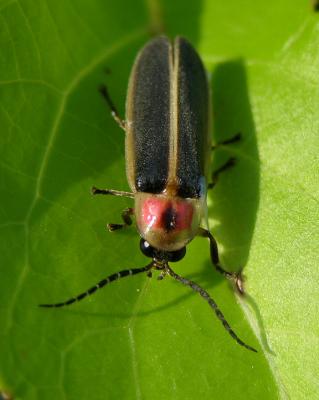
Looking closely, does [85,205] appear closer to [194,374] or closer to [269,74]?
[194,374]

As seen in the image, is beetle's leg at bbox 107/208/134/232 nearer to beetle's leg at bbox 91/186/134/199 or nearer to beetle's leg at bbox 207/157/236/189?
beetle's leg at bbox 91/186/134/199

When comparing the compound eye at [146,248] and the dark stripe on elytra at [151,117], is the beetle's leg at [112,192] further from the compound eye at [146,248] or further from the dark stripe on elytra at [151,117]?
the compound eye at [146,248]

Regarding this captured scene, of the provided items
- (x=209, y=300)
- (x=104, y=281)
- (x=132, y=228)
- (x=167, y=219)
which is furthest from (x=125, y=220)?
(x=209, y=300)

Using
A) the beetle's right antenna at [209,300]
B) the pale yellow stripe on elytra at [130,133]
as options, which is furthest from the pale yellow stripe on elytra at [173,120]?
the beetle's right antenna at [209,300]

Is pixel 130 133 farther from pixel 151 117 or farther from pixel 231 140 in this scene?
pixel 231 140

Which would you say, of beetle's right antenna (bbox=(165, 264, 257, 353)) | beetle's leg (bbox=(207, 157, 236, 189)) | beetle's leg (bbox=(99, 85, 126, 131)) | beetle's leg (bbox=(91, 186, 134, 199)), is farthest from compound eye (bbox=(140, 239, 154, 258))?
beetle's leg (bbox=(99, 85, 126, 131))

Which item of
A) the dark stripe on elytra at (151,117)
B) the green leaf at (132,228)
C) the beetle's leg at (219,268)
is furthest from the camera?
the dark stripe on elytra at (151,117)

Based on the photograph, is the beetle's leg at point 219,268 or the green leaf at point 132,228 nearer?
the green leaf at point 132,228
